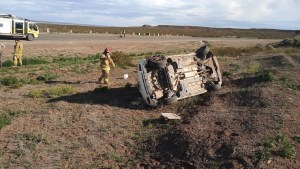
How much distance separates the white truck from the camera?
129 feet

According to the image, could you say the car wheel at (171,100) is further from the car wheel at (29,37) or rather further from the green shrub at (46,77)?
the car wheel at (29,37)

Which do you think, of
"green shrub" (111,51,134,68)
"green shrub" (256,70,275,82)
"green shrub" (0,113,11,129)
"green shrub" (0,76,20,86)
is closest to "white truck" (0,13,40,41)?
A: "green shrub" (111,51,134,68)

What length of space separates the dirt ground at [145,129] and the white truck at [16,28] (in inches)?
1008

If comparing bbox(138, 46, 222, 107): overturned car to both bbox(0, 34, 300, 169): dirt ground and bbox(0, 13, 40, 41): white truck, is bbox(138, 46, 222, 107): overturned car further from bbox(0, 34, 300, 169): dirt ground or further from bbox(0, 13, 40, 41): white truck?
bbox(0, 13, 40, 41): white truck

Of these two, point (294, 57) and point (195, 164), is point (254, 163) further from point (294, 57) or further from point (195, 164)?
point (294, 57)

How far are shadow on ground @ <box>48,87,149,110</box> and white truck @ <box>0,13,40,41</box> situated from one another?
88.1 feet

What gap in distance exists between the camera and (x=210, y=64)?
15367mm

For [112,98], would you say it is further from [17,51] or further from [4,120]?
[17,51]

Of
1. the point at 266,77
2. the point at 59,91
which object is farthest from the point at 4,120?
the point at 266,77

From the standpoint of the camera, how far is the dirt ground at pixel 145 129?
9156 millimetres

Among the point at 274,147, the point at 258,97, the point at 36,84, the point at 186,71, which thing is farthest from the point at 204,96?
the point at 36,84

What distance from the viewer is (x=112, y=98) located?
47.9 ft

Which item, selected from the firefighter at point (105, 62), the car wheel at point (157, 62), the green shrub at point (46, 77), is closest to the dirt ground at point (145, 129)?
the firefighter at point (105, 62)

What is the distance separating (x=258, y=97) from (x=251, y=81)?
282 centimetres
